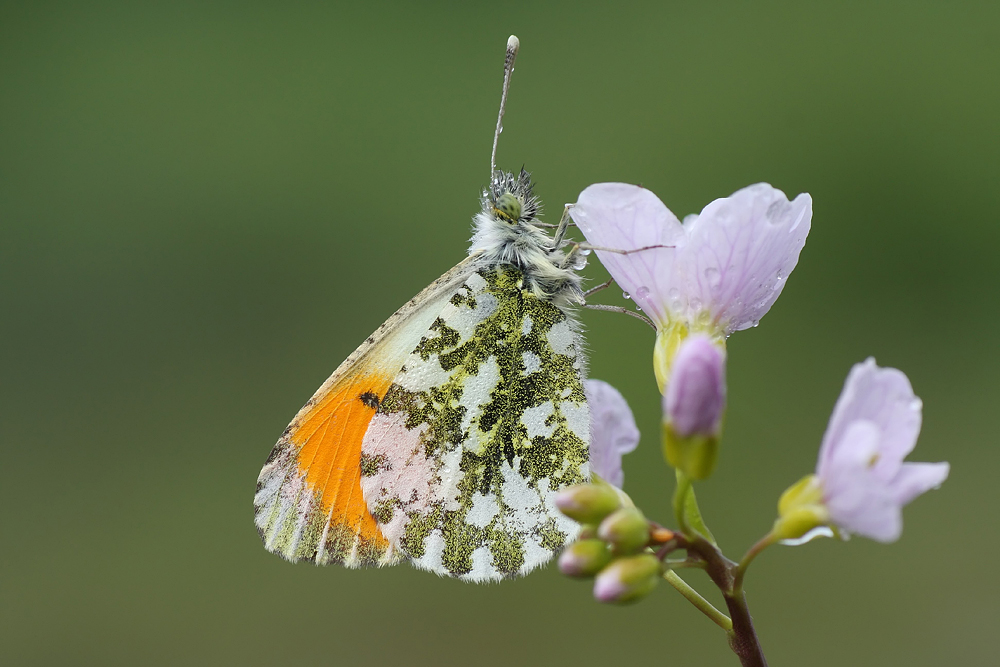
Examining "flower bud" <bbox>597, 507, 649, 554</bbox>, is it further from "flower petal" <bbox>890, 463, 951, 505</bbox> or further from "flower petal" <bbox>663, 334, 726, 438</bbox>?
"flower petal" <bbox>890, 463, 951, 505</bbox>

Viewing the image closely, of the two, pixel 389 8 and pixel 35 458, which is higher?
pixel 389 8

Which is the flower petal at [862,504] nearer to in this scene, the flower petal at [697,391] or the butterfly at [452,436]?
the flower petal at [697,391]

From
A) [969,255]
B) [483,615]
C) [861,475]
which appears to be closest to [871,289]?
[969,255]

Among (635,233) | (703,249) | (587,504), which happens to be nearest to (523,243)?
(635,233)

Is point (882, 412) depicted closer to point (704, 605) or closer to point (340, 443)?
point (704, 605)

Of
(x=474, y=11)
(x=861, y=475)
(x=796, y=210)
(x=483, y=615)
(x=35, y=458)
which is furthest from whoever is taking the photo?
(x=474, y=11)

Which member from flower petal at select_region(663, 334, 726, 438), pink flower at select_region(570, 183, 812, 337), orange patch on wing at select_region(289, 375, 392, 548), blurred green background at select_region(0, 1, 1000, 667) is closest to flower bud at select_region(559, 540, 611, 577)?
flower petal at select_region(663, 334, 726, 438)

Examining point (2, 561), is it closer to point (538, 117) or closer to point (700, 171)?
point (538, 117)
